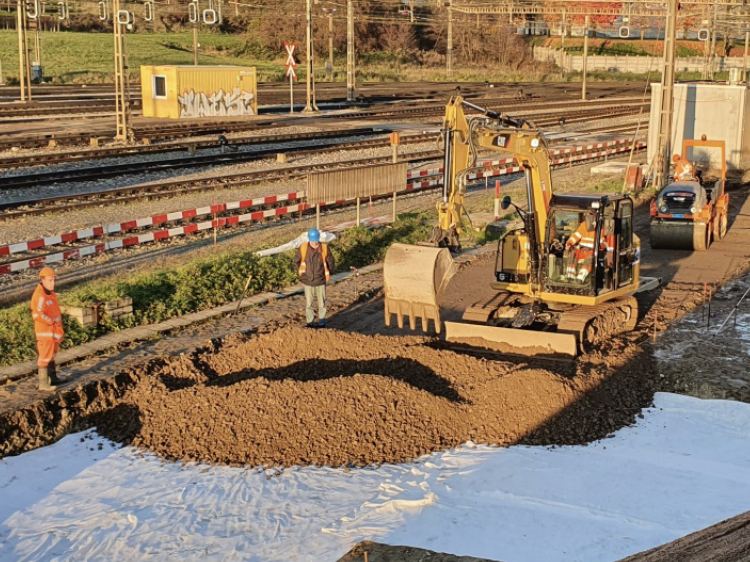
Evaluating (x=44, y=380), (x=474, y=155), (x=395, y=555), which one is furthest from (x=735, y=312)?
(x=44, y=380)

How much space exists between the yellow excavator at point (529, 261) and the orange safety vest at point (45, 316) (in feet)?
15.8

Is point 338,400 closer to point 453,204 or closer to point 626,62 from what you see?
point 453,204

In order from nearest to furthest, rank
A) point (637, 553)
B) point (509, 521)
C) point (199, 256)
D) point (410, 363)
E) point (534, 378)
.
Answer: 1. point (637, 553)
2. point (509, 521)
3. point (534, 378)
4. point (410, 363)
5. point (199, 256)

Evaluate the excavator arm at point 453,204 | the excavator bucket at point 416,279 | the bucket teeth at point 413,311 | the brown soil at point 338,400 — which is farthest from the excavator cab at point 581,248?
the bucket teeth at point 413,311

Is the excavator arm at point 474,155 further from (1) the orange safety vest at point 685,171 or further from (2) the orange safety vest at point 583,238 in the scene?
(1) the orange safety vest at point 685,171

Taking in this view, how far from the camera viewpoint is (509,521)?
10.2m

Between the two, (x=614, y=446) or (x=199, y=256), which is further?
(x=199, y=256)

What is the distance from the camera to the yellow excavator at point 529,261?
1465cm

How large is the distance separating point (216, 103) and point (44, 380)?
118 ft

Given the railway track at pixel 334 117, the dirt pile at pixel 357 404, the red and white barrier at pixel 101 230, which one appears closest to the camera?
the dirt pile at pixel 357 404

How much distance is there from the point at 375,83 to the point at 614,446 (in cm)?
6354

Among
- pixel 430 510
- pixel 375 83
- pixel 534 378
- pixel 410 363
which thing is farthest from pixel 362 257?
pixel 375 83

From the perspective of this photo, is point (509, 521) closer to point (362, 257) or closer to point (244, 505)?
point (244, 505)

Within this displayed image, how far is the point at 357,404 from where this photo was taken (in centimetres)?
1254
